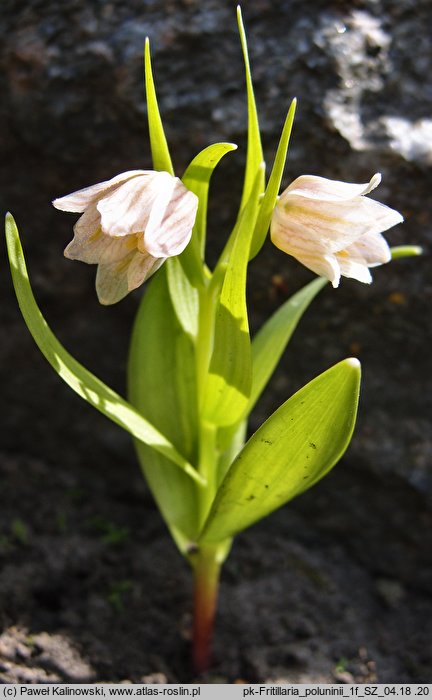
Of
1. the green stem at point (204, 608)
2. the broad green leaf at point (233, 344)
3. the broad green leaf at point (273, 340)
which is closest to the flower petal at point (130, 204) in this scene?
the broad green leaf at point (233, 344)

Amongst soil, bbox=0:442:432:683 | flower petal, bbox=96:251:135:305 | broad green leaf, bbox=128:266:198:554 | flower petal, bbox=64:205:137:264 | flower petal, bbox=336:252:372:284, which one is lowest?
soil, bbox=0:442:432:683

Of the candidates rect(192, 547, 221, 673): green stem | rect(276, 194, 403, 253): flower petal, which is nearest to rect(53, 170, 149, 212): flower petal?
rect(276, 194, 403, 253): flower petal

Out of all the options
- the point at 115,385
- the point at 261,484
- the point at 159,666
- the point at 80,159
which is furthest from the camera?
the point at 115,385

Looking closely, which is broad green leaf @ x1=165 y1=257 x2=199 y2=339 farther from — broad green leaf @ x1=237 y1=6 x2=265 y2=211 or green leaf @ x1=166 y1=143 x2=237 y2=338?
broad green leaf @ x1=237 y1=6 x2=265 y2=211

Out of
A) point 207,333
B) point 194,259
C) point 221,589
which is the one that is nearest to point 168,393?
point 207,333

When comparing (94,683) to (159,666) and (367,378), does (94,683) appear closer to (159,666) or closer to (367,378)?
(159,666)

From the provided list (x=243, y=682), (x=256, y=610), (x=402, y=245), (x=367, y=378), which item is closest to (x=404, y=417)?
(x=367, y=378)
